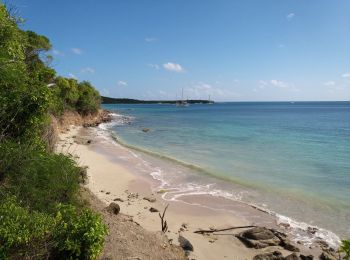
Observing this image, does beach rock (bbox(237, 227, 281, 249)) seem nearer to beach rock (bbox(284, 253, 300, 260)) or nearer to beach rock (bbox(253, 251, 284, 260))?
beach rock (bbox(253, 251, 284, 260))

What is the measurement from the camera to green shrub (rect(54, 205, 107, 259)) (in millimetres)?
7484

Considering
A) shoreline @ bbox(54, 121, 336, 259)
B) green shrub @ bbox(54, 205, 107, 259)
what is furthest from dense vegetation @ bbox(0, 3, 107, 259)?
shoreline @ bbox(54, 121, 336, 259)

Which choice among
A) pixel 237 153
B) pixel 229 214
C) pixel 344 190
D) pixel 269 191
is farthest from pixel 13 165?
pixel 237 153

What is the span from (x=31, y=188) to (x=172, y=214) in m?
7.67

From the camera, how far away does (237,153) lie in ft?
103

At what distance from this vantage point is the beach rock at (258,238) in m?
12.1

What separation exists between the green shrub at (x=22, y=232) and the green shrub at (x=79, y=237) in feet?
0.89

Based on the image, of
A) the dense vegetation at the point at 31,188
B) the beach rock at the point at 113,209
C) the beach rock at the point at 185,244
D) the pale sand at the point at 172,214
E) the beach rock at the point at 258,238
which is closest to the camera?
the dense vegetation at the point at 31,188

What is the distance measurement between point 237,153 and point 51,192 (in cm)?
2412

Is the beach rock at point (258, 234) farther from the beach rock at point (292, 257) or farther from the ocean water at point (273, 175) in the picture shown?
the ocean water at point (273, 175)

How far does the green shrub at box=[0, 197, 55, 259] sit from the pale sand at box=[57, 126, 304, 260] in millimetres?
5249

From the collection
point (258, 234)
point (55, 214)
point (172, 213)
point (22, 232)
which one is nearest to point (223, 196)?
point (172, 213)

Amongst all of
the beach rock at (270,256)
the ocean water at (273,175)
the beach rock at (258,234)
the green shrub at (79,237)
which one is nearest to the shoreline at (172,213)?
the beach rock at (270,256)

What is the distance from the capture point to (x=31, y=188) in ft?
28.7
